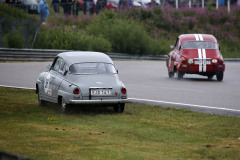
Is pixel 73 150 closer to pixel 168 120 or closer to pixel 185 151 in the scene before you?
pixel 185 151

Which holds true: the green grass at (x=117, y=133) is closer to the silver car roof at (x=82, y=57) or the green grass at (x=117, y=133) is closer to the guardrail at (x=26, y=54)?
the silver car roof at (x=82, y=57)

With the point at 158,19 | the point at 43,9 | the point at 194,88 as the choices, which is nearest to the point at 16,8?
the point at 43,9

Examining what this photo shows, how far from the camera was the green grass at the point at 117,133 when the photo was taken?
7992mm

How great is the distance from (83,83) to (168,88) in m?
6.50

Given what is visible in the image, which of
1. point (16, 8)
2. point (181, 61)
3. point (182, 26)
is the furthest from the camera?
point (182, 26)

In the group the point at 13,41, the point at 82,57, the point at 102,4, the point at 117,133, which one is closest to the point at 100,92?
the point at 82,57

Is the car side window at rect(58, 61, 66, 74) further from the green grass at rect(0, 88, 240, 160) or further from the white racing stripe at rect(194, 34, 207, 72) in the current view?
the white racing stripe at rect(194, 34, 207, 72)

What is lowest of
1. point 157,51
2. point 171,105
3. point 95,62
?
point 157,51

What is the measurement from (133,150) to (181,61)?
14.0 meters

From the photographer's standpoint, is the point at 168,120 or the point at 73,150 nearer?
the point at 73,150

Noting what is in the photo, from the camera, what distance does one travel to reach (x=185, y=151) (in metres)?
8.24

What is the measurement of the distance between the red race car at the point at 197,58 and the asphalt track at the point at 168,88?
2.36ft

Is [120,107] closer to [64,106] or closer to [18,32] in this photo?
[64,106]

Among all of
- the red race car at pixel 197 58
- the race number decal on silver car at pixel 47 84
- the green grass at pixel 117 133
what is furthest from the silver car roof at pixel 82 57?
the red race car at pixel 197 58
